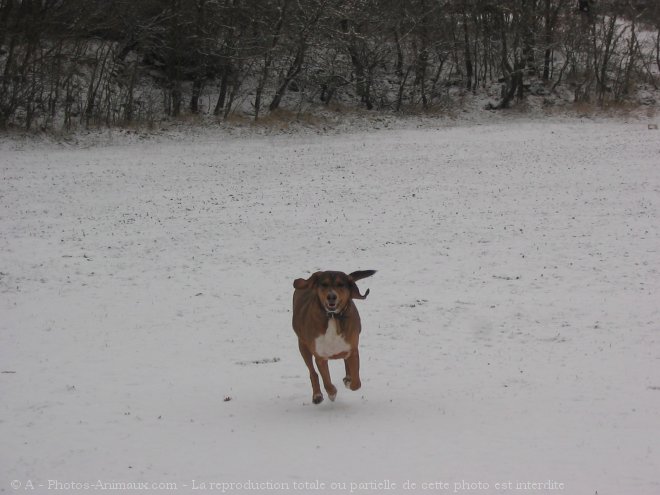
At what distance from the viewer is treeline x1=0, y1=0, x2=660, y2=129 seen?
111ft

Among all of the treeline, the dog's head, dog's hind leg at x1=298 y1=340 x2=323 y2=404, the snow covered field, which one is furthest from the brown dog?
the treeline

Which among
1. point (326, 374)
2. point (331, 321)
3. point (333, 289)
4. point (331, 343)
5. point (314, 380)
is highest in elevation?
point (333, 289)

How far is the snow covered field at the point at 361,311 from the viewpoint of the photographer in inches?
248

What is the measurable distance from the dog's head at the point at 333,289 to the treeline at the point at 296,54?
2821 cm

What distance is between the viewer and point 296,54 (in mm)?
38719

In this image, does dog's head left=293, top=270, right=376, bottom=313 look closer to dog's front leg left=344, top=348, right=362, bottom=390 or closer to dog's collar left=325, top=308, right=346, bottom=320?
dog's collar left=325, top=308, right=346, bottom=320

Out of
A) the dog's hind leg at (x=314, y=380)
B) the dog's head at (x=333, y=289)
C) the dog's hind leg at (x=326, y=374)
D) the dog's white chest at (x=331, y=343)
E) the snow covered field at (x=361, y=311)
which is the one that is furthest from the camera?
the dog's hind leg at (x=314, y=380)

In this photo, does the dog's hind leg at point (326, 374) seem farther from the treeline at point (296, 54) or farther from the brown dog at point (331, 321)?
the treeline at point (296, 54)

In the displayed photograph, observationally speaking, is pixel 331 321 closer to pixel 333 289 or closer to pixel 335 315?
pixel 335 315

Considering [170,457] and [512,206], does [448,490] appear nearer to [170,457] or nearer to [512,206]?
[170,457]

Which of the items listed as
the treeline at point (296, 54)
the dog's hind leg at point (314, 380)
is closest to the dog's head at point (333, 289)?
the dog's hind leg at point (314, 380)

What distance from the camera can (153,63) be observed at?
1571 inches

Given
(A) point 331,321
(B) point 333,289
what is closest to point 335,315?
(A) point 331,321

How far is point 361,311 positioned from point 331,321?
19.8ft
